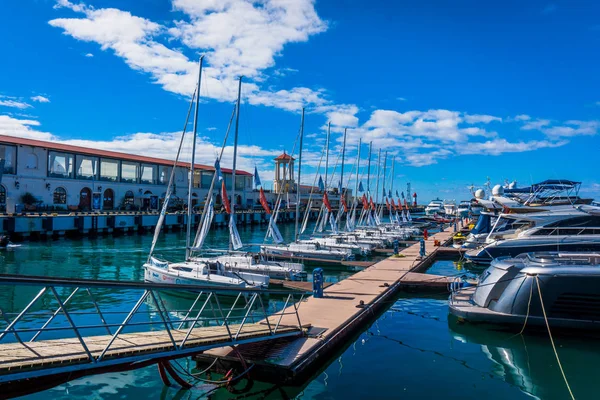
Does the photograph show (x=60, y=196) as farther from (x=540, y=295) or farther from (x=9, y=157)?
(x=540, y=295)

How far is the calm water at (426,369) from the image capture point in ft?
36.6

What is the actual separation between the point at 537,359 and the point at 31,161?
207ft

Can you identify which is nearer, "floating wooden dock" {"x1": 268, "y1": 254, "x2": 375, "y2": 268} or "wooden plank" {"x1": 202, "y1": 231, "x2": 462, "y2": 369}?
"wooden plank" {"x1": 202, "y1": 231, "x2": 462, "y2": 369}

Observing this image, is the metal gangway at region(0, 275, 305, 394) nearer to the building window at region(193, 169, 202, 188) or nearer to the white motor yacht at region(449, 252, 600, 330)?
the white motor yacht at region(449, 252, 600, 330)

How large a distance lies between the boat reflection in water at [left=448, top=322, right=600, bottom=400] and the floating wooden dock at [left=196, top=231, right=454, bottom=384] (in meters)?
3.64

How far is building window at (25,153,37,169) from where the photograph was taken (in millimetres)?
59281

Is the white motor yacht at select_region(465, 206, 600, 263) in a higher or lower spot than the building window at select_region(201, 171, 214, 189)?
lower

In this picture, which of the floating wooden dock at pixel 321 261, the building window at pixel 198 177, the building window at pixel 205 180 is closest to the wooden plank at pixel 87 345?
the floating wooden dock at pixel 321 261

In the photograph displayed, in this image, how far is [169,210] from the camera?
76562 mm

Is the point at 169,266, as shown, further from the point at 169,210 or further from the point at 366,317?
the point at 169,210

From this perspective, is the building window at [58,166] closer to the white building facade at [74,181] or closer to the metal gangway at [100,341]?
the white building facade at [74,181]

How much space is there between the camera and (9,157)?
57.1 metres

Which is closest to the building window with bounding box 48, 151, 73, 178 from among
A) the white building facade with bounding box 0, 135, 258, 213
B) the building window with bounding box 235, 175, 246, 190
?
the white building facade with bounding box 0, 135, 258, 213

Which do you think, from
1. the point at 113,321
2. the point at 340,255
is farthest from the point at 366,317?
the point at 340,255
